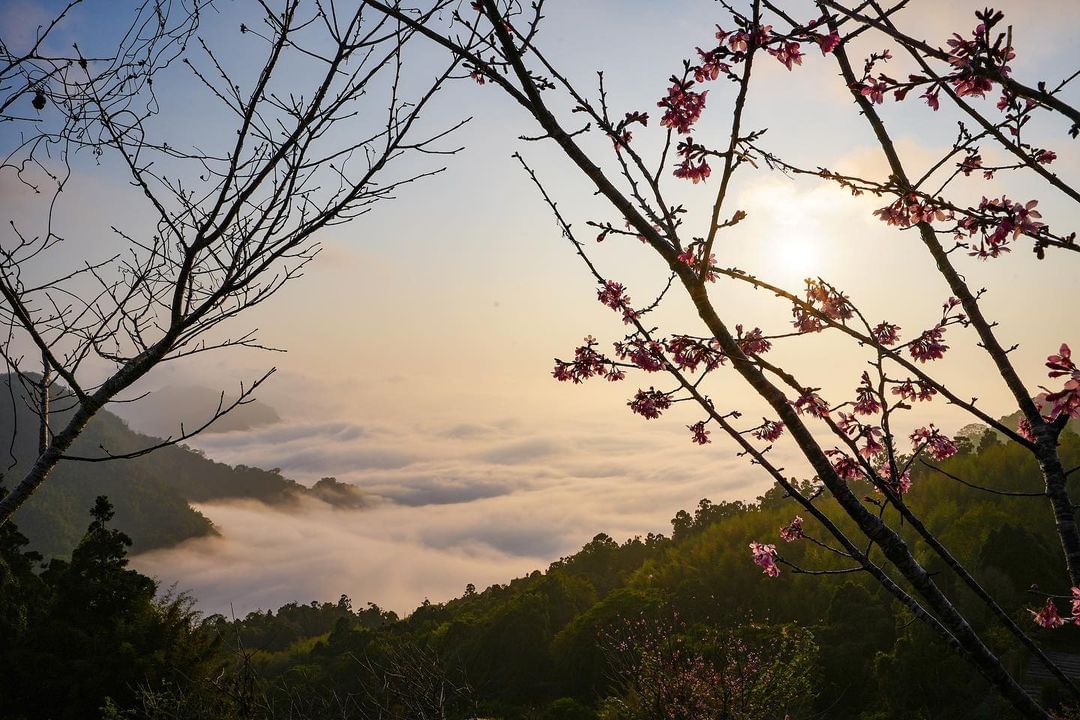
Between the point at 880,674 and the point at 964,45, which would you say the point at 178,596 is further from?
the point at 964,45

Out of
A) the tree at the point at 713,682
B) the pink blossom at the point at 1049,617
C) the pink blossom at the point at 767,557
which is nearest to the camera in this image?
the pink blossom at the point at 767,557

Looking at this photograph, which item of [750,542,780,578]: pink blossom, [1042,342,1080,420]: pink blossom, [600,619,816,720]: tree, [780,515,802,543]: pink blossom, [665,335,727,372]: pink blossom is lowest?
[600,619,816,720]: tree

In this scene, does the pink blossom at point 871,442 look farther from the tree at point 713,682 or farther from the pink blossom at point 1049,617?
the tree at point 713,682

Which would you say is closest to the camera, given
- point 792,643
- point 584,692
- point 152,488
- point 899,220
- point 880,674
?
point 899,220

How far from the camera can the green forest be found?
12.8m

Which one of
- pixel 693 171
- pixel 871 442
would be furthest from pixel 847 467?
pixel 693 171

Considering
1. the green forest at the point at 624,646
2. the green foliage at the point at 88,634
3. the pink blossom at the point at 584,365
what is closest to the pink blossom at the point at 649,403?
the pink blossom at the point at 584,365

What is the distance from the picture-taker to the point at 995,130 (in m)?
2.63

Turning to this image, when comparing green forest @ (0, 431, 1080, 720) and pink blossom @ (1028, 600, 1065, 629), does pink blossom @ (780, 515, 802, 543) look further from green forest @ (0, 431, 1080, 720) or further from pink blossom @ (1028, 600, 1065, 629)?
green forest @ (0, 431, 1080, 720)

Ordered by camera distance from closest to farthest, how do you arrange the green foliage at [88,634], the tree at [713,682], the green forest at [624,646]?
1. the tree at [713,682]
2. the green forest at [624,646]
3. the green foliage at [88,634]

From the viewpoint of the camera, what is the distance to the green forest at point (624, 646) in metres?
12.8

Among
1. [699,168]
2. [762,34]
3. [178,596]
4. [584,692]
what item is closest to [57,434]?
[699,168]

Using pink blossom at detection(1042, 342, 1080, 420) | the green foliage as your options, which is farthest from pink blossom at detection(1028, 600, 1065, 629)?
the green foliage

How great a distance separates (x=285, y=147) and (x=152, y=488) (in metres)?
193
